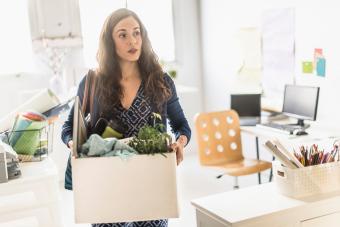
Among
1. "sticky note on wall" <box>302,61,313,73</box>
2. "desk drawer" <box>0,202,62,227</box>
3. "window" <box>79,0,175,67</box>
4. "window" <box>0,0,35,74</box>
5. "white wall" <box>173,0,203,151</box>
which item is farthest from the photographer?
"white wall" <box>173,0,203,151</box>

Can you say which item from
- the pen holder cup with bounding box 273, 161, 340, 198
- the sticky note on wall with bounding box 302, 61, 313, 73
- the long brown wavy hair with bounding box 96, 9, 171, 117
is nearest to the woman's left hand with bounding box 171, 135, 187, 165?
the long brown wavy hair with bounding box 96, 9, 171, 117

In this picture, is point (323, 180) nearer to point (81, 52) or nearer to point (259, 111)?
point (259, 111)

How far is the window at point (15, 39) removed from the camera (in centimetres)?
452

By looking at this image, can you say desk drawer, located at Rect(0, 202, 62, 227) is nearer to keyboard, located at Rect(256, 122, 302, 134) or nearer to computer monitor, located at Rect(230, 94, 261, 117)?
keyboard, located at Rect(256, 122, 302, 134)

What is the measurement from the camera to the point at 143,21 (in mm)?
4957

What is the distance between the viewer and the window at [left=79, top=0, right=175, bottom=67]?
4.84 metres

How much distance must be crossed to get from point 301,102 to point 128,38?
2217 mm

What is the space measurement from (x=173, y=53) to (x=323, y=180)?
3691mm

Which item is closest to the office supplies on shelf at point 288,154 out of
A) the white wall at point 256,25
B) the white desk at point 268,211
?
the white desk at point 268,211

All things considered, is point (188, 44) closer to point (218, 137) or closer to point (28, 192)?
point (218, 137)

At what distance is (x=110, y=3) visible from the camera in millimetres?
4902

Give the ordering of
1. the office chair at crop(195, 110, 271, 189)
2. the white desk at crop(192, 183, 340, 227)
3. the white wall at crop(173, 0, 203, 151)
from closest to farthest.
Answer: the white desk at crop(192, 183, 340, 227)
the office chair at crop(195, 110, 271, 189)
the white wall at crop(173, 0, 203, 151)

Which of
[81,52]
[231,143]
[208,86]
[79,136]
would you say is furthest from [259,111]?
[79,136]

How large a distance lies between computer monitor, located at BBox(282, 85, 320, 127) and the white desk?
5.67 feet
